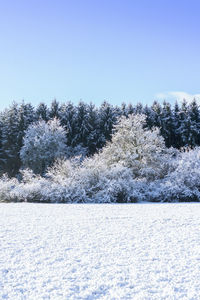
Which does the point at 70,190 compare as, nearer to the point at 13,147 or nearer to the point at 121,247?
the point at 121,247

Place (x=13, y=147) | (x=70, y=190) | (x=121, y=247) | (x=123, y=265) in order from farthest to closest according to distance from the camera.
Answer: (x=13, y=147) → (x=70, y=190) → (x=121, y=247) → (x=123, y=265)

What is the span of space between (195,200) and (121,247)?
11.6 metres

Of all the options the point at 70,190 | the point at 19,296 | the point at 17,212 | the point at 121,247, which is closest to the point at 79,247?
the point at 121,247

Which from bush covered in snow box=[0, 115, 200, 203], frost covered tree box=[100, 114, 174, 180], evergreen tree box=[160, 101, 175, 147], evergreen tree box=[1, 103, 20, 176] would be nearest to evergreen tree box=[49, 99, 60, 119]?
evergreen tree box=[1, 103, 20, 176]

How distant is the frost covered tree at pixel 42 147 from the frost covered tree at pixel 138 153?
407 inches

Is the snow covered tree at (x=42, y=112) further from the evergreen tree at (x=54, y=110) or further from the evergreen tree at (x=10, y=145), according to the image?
the evergreen tree at (x=10, y=145)

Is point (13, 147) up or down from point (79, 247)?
up

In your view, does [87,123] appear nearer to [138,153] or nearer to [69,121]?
[69,121]

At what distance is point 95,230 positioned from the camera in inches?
351

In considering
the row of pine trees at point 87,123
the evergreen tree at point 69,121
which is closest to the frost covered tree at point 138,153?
the row of pine trees at point 87,123

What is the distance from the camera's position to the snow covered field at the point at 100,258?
15.9ft

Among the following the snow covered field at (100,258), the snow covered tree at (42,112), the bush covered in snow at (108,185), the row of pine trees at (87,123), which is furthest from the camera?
the snow covered tree at (42,112)

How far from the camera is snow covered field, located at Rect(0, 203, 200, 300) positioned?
15.9ft

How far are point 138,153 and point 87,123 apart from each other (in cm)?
1711
